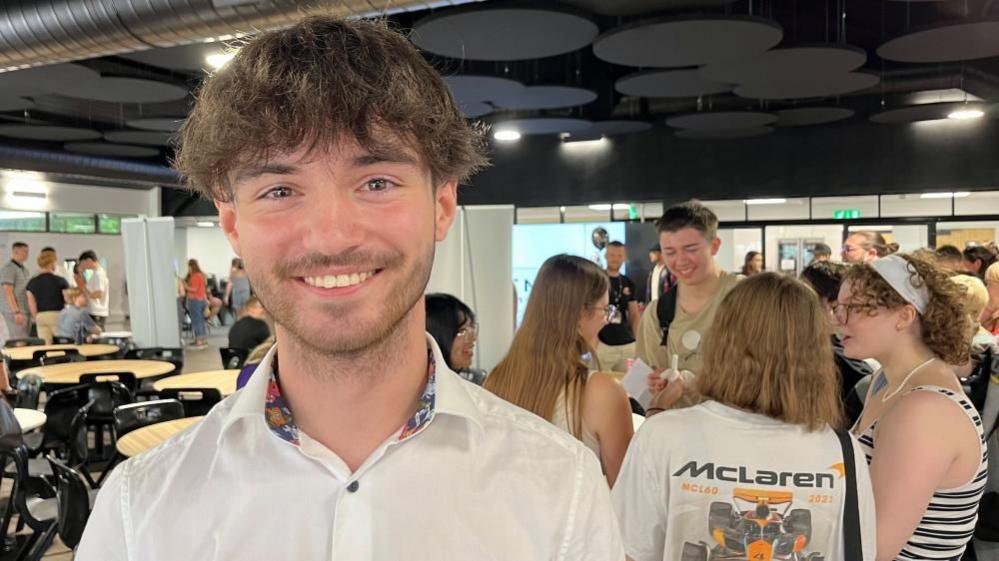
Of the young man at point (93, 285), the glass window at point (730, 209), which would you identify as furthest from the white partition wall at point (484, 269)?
the young man at point (93, 285)

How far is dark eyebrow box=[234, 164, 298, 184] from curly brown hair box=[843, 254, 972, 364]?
6.14ft

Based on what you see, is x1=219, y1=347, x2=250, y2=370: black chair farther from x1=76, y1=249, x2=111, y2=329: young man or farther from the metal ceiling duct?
x1=76, y1=249, x2=111, y2=329: young man

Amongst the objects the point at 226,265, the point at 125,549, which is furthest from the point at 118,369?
the point at 226,265

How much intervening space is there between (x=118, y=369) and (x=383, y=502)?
6.28 metres

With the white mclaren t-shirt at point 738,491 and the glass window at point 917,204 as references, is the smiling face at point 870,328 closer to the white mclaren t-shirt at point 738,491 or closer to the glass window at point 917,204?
the white mclaren t-shirt at point 738,491

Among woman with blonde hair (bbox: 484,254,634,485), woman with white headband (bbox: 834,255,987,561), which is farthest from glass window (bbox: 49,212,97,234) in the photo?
woman with white headband (bbox: 834,255,987,561)

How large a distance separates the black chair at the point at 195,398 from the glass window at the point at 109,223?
1263 centimetres

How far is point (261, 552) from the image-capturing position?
997mm

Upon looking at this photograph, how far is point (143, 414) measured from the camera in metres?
4.38

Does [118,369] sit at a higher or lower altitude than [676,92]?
lower

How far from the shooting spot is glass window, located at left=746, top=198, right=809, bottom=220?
32.7 ft

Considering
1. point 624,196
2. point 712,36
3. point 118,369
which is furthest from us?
point 624,196

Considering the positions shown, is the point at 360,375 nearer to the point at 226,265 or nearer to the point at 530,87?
the point at 530,87

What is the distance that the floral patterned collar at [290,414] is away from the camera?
1040 mm
